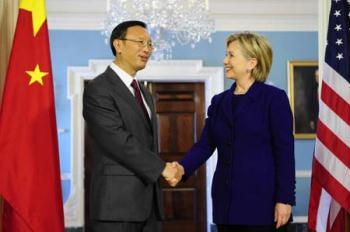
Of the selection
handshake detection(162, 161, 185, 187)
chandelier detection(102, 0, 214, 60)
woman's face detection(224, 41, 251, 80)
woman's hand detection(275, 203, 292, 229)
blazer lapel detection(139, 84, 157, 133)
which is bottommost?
woman's hand detection(275, 203, 292, 229)

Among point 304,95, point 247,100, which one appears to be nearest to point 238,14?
point 304,95

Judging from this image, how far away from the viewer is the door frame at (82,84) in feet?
18.0

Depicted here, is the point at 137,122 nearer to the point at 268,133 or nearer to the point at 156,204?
the point at 156,204

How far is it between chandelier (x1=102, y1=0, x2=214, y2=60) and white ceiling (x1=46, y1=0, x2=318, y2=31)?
1.06 meters

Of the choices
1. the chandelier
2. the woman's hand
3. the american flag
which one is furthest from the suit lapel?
the chandelier

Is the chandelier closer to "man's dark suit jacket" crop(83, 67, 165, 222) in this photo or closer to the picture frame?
the picture frame

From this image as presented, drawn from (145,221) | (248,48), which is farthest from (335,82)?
(145,221)

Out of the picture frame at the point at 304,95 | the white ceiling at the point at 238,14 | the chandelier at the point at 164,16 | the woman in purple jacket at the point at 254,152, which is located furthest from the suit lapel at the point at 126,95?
the picture frame at the point at 304,95

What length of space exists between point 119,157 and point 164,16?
2.57 metres

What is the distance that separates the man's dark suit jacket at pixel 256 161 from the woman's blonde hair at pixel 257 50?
7 centimetres

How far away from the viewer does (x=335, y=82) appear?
257 centimetres

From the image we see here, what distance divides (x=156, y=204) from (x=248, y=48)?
0.74 metres

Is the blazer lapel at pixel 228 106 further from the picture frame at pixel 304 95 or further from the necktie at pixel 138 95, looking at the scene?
the picture frame at pixel 304 95

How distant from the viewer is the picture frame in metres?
5.64
